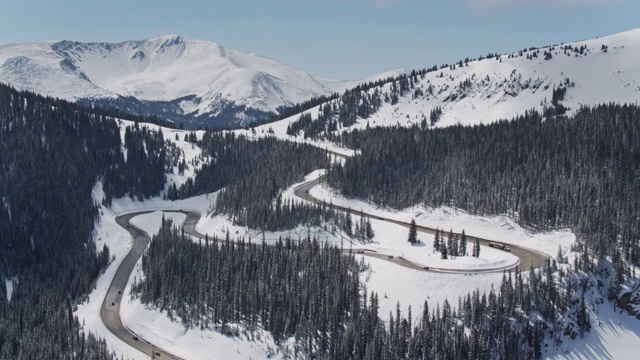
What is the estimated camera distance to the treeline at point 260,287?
484ft

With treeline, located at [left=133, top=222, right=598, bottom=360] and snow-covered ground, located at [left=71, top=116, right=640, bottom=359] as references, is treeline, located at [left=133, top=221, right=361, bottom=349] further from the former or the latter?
snow-covered ground, located at [left=71, top=116, right=640, bottom=359]

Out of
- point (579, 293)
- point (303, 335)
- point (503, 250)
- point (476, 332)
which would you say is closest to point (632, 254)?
point (579, 293)

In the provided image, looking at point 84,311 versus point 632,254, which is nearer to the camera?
point 632,254

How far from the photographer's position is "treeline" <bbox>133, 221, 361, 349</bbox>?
5802 inches

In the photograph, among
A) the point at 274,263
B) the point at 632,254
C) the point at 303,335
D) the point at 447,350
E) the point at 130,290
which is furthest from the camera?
the point at 130,290

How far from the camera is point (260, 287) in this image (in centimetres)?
15838

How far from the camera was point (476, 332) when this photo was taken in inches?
5226

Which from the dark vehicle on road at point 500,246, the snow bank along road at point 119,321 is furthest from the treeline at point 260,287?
the dark vehicle on road at point 500,246

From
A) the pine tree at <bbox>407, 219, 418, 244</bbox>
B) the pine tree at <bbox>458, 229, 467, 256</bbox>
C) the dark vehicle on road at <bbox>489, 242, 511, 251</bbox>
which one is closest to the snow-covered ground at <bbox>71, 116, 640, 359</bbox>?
the dark vehicle on road at <bbox>489, 242, 511, 251</bbox>

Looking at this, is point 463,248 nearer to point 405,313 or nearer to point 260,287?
point 405,313

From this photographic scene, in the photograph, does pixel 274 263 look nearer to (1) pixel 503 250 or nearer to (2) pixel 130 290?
(2) pixel 130 290

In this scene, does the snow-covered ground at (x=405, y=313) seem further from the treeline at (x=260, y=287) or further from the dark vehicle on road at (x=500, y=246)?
the treeline at (x=260, y=287)

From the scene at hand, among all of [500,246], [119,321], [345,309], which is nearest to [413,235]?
[500,246]

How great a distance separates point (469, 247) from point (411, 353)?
54056mm
